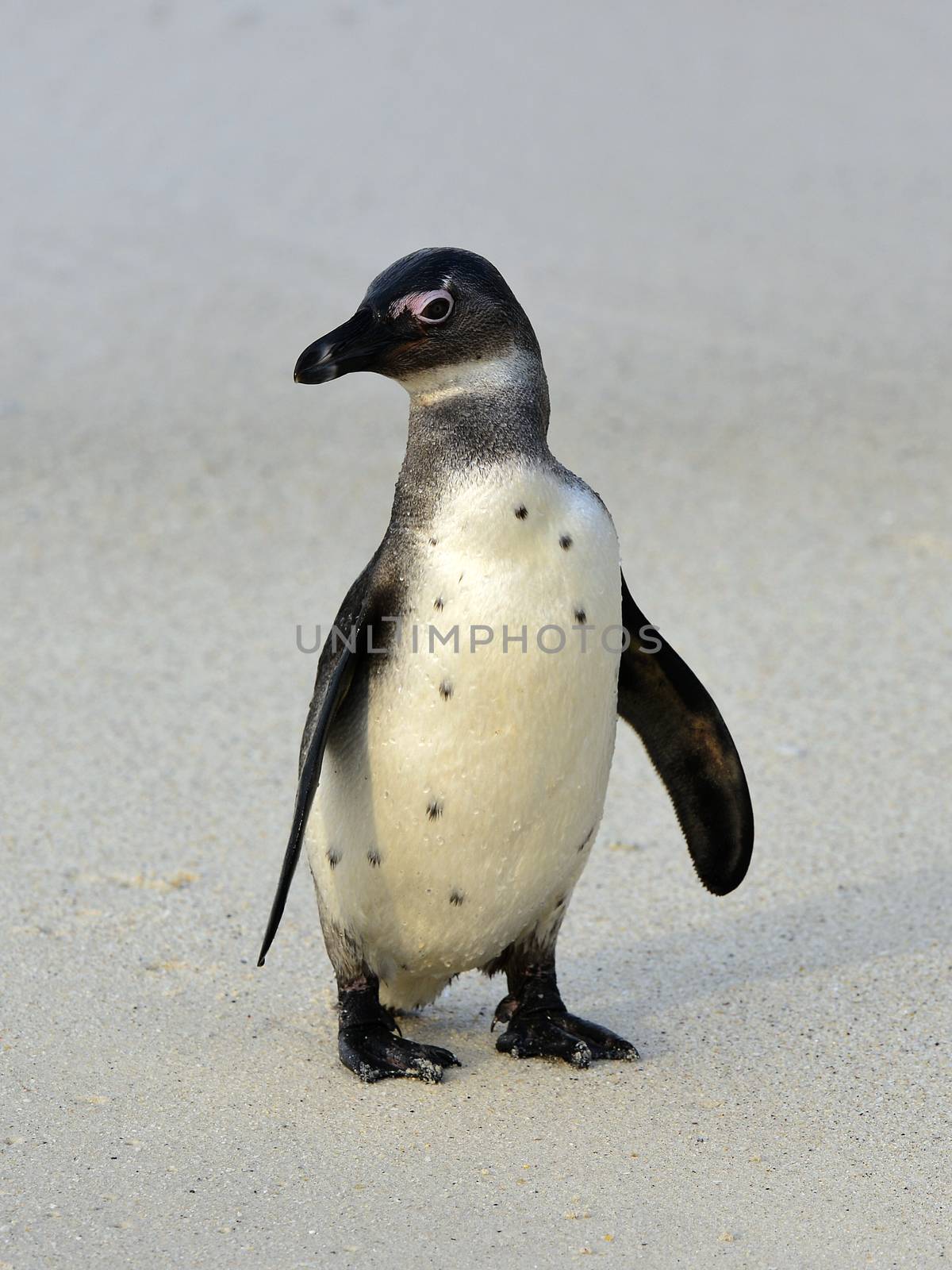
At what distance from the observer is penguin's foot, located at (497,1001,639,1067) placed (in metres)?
2.96

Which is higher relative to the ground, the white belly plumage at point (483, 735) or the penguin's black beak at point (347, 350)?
the penguin's black beak at point (347, 350)

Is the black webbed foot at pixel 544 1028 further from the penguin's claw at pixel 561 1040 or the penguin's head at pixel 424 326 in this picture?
the penguin's head at pixel 424 326

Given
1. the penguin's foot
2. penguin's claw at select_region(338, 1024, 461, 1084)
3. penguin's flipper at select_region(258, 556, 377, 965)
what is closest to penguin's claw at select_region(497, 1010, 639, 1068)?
the penguin's foot

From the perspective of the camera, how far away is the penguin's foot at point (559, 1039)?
296 cm

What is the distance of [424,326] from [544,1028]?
1.24 m

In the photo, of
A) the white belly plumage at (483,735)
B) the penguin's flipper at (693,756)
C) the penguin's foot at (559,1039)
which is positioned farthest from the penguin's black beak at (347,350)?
the penguin's foot at (559,1039)

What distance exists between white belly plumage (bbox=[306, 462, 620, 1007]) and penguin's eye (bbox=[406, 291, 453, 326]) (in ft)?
0.83

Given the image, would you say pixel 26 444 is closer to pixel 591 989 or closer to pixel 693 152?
pixel 591 989

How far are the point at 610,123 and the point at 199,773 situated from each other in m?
7.12

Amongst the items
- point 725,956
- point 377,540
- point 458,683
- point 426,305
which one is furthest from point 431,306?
point 377,540

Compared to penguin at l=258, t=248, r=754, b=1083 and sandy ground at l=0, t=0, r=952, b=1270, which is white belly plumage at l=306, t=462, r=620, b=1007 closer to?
penguin at l=258, t=248, r=754, b=1083

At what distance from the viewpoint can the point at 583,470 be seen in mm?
6566

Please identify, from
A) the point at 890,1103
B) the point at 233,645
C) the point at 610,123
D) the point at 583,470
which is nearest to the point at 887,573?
the point at 583,470

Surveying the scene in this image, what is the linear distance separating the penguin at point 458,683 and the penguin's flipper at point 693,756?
0.24 m
